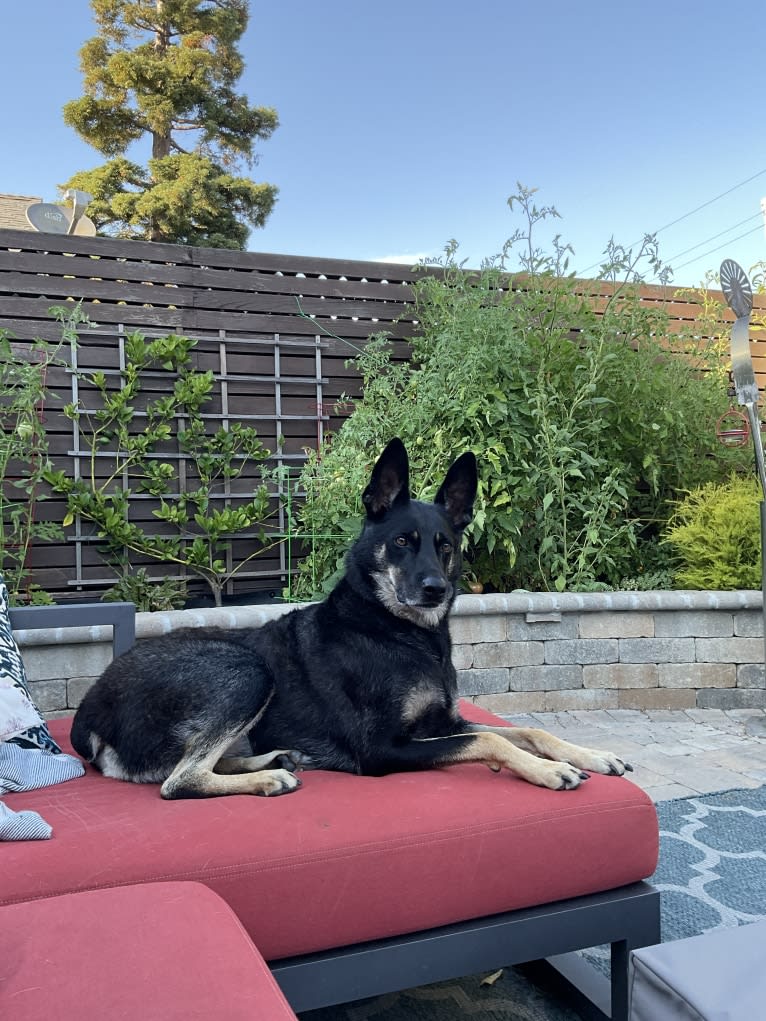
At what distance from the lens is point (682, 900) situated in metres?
2.26

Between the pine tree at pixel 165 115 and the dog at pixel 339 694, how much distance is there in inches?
472

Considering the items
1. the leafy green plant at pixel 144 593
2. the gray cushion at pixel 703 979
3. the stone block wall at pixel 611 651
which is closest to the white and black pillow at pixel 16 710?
the gray cushion at pixel 703 979

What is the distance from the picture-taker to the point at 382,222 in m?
12.5

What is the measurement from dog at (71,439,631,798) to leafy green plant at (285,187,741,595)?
2242 mm

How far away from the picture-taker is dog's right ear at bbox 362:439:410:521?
229cm

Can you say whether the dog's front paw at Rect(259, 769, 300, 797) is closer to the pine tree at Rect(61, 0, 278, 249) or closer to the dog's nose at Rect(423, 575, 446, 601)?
the dog's nose at Rect(423, 575, 446, 601)

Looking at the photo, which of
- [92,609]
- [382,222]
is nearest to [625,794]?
[92,609]

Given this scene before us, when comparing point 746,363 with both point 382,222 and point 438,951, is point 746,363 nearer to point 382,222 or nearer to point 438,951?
point 438,951

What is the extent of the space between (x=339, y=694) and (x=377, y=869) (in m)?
0.64

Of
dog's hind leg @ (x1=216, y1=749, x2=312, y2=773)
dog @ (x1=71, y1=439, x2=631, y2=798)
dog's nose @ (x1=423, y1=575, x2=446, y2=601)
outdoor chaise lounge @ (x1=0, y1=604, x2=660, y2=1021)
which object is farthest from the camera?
dog's nose @ (x1=423, y1=575, x2=446, y2=601)

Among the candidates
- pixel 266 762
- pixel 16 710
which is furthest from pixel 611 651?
pixel 16 710

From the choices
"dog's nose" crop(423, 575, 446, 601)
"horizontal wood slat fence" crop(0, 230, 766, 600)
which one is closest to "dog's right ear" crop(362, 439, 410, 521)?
"dog's nose" crop(423, 575, 446, 601)

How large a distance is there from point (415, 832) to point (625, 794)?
0.55 meters

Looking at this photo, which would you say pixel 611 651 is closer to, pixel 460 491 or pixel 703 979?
pixel 460 491
